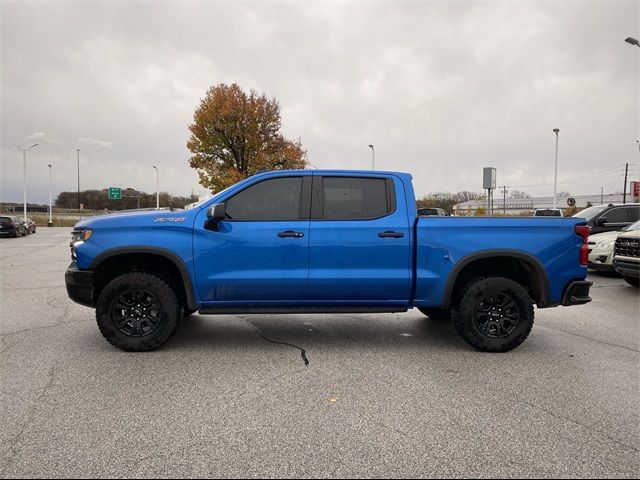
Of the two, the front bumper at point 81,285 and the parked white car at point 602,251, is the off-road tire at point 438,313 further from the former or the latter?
the parked white car at point 602,251

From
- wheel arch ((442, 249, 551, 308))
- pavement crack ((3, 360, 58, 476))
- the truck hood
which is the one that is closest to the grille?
wheel arch ((442, 249, 551, 308))

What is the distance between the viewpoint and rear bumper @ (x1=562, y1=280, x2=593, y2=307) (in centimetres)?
465

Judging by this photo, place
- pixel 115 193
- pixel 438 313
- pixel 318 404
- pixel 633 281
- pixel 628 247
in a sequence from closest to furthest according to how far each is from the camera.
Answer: pixel 318 404
pixel 438 313
pixel 628 247
pixel 633 281
pixel 115 193

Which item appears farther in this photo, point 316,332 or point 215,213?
point 316,332

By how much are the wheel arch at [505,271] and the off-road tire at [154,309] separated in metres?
2.89

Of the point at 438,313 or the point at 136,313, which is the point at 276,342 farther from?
the point at 438,313

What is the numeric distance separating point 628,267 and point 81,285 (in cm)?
913

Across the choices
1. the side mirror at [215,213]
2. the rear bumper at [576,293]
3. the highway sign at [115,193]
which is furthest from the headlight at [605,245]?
the highway sign at [115,193]

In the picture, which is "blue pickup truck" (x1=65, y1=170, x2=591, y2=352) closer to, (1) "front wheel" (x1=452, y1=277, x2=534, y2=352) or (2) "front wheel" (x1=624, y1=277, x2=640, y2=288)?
(1) "front wheel" (x1=452, y1=277, x2=534, y2=352)

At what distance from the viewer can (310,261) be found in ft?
15.0

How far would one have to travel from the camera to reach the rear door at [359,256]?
4578 mm

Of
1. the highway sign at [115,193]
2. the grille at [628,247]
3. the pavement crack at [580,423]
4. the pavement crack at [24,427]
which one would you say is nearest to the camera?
the pavement crack at [24,427]

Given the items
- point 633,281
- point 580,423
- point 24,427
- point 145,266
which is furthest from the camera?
point 633,281

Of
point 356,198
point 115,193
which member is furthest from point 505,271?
point 115,193
